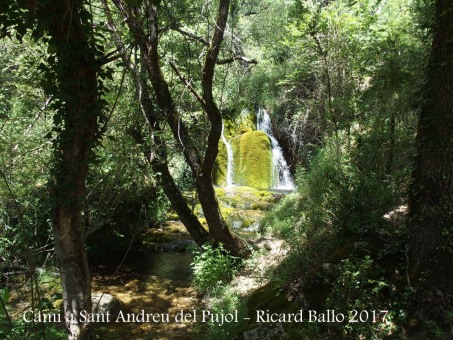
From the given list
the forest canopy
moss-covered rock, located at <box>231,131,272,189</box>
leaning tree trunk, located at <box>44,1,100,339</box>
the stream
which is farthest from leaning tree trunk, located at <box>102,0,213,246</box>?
moss-covered rock, located at <box>231,131,272,189</box>

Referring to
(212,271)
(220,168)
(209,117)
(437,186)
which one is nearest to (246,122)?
(220,168)

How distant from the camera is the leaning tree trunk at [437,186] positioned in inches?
127

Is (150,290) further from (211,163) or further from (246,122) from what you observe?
(246,122)

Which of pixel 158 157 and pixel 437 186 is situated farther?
pixel 158 157

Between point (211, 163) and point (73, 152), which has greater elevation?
point (211, 163)

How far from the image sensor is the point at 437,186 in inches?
132

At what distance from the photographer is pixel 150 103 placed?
6445 mm

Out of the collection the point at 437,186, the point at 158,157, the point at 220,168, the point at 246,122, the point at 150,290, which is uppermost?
the point at 246,122

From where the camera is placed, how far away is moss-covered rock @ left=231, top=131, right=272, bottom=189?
14602 millimetres

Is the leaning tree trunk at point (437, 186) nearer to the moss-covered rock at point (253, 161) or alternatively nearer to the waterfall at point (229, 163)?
the moss-covered rock at point (253, 161)

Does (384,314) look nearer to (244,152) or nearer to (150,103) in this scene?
(150,103)

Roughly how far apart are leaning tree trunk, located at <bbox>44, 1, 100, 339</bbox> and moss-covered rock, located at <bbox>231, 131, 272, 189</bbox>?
11.6 metres

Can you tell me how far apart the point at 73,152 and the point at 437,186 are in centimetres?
362

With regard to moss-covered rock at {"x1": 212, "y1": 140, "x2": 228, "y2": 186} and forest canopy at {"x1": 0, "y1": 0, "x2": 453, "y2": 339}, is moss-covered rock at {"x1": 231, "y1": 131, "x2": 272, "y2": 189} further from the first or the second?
forest canopy at {"x1": 0, "y1": 0, "x2": 453, "y2": 339}
